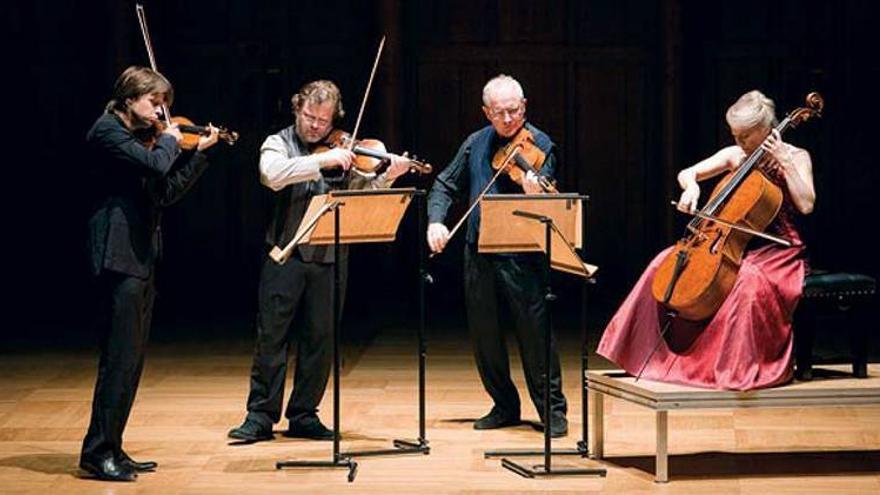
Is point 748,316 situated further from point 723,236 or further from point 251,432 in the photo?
point 251,432

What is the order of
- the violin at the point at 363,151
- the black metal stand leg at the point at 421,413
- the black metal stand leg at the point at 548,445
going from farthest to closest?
the violin at the point at 363,151 → the black metal stand leg at the point at 421,413 → the black metal stand leg at the point at 548,445

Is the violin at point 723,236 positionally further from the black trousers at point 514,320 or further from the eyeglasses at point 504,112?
the eyeglasses at point 504,112

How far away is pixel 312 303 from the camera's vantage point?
21.3ft

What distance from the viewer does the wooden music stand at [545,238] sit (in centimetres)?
582

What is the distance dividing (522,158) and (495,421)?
106cm

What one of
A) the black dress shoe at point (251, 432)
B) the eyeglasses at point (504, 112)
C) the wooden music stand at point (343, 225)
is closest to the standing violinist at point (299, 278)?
the black dress shoe at point (251, 432)

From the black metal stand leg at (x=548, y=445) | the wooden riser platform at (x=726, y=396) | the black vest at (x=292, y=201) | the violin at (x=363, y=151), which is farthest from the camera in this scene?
the black vest at (x=292, y=201)

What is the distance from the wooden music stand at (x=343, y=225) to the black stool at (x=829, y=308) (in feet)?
4.35

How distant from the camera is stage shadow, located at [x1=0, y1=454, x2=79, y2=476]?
597 cm

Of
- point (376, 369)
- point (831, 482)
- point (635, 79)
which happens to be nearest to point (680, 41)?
point (635, 79)

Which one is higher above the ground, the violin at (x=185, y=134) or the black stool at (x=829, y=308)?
the violin at (x=185, y=134)

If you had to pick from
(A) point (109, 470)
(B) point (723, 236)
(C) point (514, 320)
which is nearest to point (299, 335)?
(C) point (514, 320)

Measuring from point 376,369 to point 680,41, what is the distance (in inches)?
139

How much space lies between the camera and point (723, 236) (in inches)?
227
